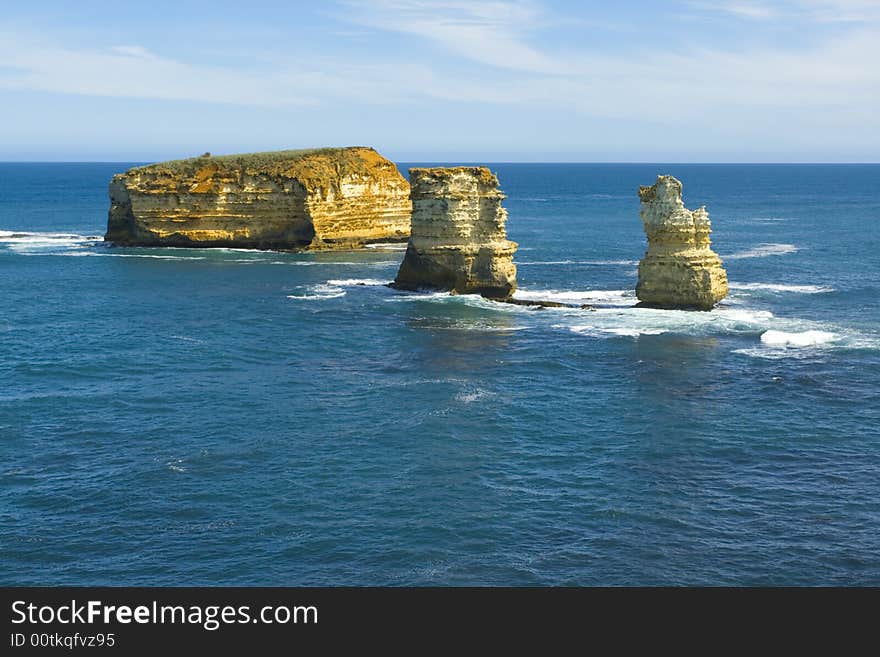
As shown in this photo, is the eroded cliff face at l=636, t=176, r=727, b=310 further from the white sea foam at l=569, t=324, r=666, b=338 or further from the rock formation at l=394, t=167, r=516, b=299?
the rock formation at l=394, t=167, r=516, b=299

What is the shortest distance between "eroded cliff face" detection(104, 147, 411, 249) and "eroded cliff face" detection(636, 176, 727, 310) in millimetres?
46567

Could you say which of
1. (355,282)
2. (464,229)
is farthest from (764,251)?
(355,282)

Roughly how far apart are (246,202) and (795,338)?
62.9 metres

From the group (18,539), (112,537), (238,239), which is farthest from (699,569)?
(238,239)

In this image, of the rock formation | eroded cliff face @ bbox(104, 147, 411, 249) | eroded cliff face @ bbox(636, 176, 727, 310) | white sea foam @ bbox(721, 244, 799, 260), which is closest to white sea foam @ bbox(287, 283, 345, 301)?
the rock formation

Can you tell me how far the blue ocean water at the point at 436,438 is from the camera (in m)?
28.0

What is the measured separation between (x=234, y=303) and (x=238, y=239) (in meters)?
35.8

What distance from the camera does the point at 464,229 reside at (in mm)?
68562

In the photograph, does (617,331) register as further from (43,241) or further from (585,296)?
(43,241)

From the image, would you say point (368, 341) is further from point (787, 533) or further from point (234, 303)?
point (787, 533)

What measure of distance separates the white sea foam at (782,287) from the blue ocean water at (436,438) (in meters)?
0.22

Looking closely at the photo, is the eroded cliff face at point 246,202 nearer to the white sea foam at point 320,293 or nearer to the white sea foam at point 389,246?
the white sea foam at point 389,246

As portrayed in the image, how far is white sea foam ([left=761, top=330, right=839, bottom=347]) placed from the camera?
2093 inches

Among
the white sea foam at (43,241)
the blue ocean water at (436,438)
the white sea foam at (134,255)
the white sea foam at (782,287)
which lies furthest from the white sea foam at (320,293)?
the white sea foam at (43,241)
